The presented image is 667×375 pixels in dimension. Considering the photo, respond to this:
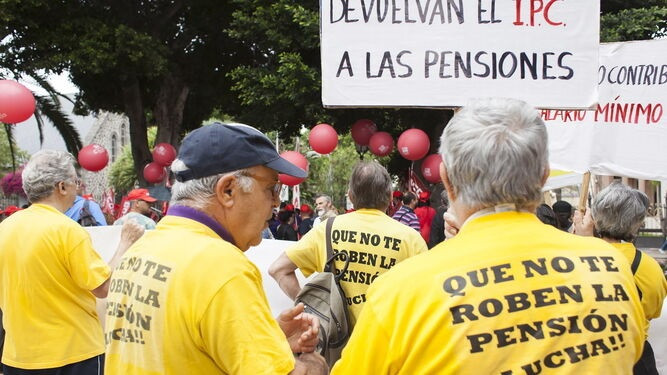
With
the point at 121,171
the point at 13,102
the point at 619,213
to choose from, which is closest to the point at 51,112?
the point at 13,102

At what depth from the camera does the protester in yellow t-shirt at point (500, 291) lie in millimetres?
1644

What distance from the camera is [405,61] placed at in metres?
4.95

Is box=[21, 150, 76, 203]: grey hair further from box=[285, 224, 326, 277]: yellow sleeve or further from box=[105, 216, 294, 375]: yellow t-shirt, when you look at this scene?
box=[105, 216, 294, 375]: yellow t-shirt

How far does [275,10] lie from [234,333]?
44.8ft

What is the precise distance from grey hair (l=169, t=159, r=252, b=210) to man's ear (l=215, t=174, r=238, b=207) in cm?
1

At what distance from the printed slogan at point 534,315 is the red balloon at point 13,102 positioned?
870cm

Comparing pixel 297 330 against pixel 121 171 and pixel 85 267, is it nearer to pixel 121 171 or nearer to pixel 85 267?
pixel 85 267

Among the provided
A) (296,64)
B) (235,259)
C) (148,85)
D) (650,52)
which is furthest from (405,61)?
(148,85)

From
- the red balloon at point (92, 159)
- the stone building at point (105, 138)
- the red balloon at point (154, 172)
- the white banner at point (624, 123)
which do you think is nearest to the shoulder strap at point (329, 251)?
the white banner at point (624, 123)

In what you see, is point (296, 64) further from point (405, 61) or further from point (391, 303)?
point (391, 303)

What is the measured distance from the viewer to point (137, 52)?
49.9ft

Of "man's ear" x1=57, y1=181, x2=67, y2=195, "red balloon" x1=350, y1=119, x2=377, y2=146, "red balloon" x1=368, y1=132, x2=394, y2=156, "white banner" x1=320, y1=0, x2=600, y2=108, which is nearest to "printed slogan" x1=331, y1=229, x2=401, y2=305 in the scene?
"white banner" x1=320, y1=0, x2=600, y2=108

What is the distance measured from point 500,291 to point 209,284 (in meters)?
0.77

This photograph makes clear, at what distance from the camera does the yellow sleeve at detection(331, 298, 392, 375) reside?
5.56 feet
